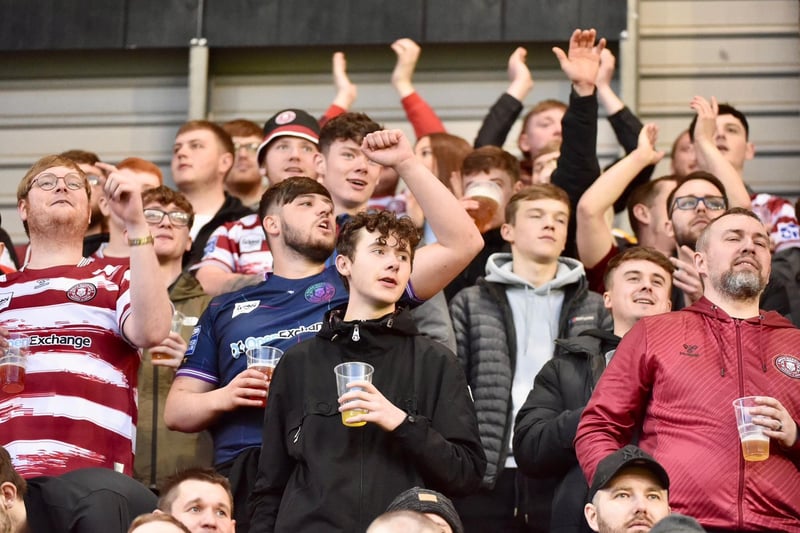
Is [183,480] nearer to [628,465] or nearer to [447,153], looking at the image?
[628,465]

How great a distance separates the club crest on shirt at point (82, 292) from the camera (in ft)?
18.4

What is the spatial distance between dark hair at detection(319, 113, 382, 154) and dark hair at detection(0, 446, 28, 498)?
290 centimetres

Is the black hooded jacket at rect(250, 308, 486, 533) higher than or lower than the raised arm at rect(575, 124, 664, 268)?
lower

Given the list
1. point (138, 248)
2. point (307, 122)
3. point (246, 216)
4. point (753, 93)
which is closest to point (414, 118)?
point (307, 122)

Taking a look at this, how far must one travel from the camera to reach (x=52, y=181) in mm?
5840

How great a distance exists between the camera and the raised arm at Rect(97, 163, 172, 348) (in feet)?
17.4

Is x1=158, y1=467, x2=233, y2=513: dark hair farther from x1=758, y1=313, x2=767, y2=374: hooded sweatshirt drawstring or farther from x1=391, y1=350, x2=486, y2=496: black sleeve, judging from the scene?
x1=758, y1=313, x2=767, y2=374: hooded sweatshirt drawstring

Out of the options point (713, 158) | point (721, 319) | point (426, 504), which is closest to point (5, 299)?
point (426, 504)

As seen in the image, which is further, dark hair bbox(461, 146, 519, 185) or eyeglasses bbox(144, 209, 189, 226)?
dark hair bbox(461, 146, 519, 185)

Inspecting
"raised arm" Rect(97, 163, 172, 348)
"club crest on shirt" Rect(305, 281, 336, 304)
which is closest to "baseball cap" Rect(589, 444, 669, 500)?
"club crest on shirt" Rect(305, 281, 336, 304)

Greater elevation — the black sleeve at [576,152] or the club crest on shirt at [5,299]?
the black sleeve at [576,152]

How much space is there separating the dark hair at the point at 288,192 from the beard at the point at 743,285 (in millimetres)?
1903

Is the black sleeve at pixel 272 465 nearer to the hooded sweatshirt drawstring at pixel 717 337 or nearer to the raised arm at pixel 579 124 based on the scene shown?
the hooded sweatshirt drawstring at pixel 717 337

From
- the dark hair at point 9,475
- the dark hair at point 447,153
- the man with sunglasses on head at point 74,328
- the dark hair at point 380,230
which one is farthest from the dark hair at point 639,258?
the dark hair at point 9,475
